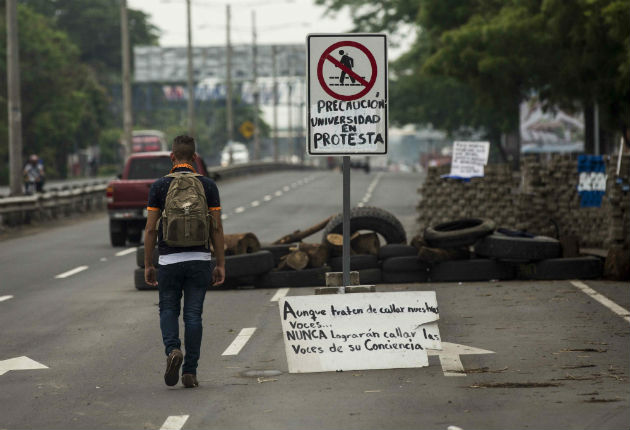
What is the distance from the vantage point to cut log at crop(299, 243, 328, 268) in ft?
58.3

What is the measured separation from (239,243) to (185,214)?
8157 millimetres

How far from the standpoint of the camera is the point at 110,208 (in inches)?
1083

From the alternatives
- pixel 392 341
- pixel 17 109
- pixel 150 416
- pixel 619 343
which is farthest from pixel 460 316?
pixel 17 109

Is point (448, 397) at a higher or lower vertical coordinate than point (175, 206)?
lower

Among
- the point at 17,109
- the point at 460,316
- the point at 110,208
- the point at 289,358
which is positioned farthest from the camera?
the point at 17,109

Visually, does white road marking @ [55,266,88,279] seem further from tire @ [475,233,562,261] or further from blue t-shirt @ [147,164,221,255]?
blue t-shirt @ [147,164,221,255]

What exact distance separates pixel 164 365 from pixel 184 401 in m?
1.83

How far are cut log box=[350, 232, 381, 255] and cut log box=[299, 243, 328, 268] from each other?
0.41 m

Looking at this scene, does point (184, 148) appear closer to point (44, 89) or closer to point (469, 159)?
point (469, 159)

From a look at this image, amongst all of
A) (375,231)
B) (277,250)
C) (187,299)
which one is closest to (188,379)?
(187,299)

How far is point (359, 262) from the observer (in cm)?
1778

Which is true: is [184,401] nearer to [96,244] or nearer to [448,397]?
[448,397]

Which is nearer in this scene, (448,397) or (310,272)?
(448,397)

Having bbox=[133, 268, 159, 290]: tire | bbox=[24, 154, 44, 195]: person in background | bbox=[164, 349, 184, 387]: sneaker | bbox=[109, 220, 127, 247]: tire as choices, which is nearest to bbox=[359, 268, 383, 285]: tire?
bbox=[133, 268, 159, 290]: tire
